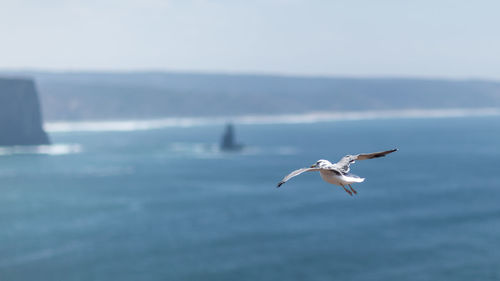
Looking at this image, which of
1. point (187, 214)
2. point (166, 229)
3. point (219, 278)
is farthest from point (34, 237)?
point (219, 278)

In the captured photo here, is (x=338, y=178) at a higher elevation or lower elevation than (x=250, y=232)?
higher

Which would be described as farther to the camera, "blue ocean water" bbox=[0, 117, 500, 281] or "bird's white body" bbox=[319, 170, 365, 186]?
"blue ocean water" bbox=[0, 117, 500, 281]

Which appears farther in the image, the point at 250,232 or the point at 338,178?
the point at 250,232

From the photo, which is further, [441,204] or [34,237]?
[441,204]

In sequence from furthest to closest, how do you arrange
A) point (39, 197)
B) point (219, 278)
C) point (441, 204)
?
point (39, 197)
point (441, 204)
point (219, 278)

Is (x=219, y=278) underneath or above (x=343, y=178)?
→ underneath

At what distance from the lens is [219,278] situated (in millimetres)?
103125

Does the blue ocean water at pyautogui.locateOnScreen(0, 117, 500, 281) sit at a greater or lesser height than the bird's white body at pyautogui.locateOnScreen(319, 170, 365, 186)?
lesser

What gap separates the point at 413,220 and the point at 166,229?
6049cm

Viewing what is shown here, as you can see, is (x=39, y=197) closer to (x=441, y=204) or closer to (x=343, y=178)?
(x=441, y=204)

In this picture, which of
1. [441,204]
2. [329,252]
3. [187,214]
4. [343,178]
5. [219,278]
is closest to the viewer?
[343,178]

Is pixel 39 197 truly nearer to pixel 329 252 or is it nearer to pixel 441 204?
pixel 329 252

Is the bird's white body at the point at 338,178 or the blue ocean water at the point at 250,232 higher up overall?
the bird's white body at the point at 338,178

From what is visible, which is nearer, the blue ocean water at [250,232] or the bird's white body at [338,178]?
the bird's white body at [338,178]
